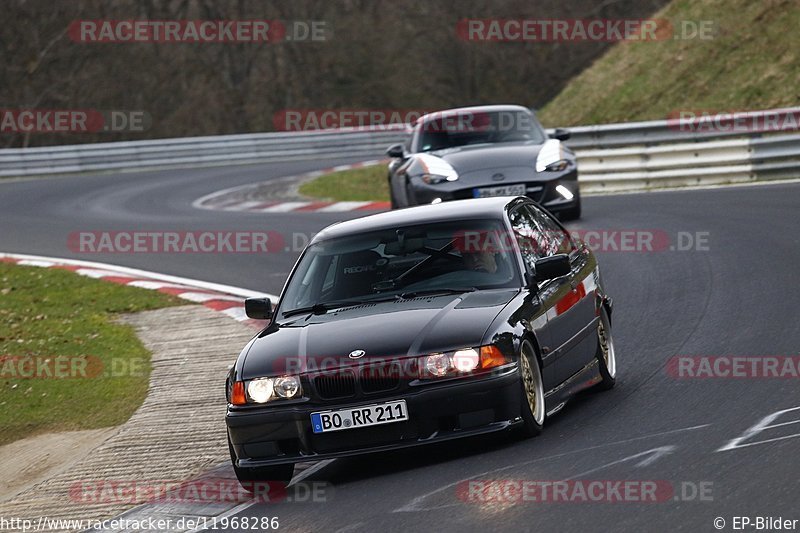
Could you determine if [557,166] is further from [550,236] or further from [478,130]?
[550,236]

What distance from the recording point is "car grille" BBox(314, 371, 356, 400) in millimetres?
7148

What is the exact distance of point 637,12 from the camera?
56.0 m

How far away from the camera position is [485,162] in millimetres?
16391

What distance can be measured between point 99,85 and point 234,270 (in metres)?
35.0

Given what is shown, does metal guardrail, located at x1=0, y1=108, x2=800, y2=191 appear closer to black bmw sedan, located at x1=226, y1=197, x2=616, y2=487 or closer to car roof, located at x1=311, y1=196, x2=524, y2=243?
black bmw sedan, located at x1=226, y1=197, x2=616, y2=487

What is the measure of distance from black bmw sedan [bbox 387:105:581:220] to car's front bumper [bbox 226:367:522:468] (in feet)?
27.7

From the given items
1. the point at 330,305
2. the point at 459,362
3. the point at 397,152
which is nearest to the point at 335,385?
the point at 459,362

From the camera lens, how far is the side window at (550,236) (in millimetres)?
8977

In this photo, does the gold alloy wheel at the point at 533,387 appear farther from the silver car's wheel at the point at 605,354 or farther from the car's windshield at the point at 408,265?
the silver car's wheel at the point at 605,354

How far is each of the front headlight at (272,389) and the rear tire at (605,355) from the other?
237 cm

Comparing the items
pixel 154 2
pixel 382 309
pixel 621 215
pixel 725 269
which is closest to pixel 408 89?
pixel 154 2

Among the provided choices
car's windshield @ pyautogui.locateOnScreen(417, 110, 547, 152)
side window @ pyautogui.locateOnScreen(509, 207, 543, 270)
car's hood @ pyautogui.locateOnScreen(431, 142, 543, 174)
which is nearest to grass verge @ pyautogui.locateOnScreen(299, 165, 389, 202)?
car's windshield @ pyautogui.locateOnScreen(417, 110, 547, 152)

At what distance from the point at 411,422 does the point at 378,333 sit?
55 cm

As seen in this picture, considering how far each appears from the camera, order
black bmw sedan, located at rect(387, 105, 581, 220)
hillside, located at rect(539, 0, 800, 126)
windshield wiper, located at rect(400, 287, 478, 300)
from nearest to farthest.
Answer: windshield wiper, located at rect(400, 287, 478, 300) < black bmw sedan, located at rect(387, 105, 581, 220) < hillside, located at rect(539, 0, 800, 126)
